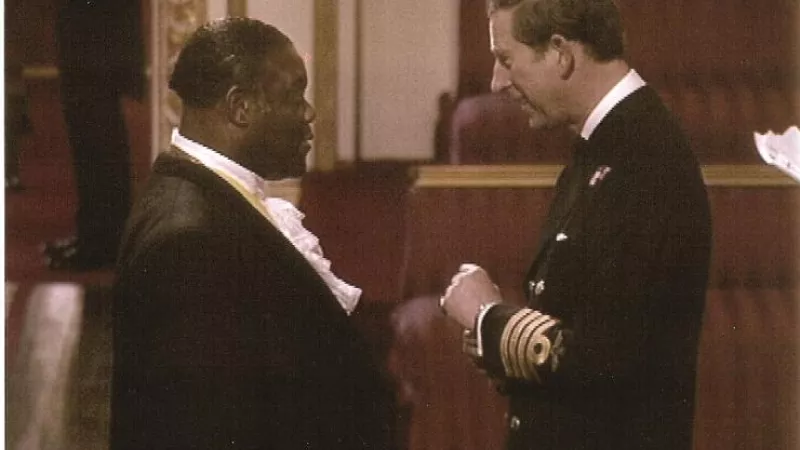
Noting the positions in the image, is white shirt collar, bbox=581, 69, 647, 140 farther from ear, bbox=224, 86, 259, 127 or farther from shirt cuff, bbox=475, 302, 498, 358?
ear, bbox=224, 86, 259, 127

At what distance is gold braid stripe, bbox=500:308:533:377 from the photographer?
1.16 m

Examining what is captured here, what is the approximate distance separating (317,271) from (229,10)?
78 centimetres

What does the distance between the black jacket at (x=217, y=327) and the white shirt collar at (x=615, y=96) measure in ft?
1.06

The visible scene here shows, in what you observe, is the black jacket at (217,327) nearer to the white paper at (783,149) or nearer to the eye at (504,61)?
the eye at (504,61)

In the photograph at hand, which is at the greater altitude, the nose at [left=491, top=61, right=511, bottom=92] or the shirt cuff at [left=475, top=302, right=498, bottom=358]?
the nose at [left=491, top=61, right=511, bottom=92]

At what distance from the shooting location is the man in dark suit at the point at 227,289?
1128mm

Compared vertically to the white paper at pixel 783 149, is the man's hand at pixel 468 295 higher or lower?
lower

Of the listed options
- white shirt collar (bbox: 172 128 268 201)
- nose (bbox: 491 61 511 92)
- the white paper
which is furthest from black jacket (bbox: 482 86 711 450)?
the white paper

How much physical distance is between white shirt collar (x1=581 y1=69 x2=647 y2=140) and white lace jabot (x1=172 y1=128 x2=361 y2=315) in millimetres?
317

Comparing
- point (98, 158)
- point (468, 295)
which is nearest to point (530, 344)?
point (468, 295)

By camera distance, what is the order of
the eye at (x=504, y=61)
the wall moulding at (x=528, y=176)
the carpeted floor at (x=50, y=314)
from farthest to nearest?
the wall moulding at (x=528, y=176), the carpeted floor at (x=50, y=314), the eye at (x=504, y=61)

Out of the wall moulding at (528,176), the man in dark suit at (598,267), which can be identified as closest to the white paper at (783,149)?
the wall moulding at (528,176)

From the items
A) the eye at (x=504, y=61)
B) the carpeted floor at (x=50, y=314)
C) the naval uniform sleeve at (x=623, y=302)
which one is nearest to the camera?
the naval uniform sleeve at (x=623, y=302)

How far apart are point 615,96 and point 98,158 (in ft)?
2.85
